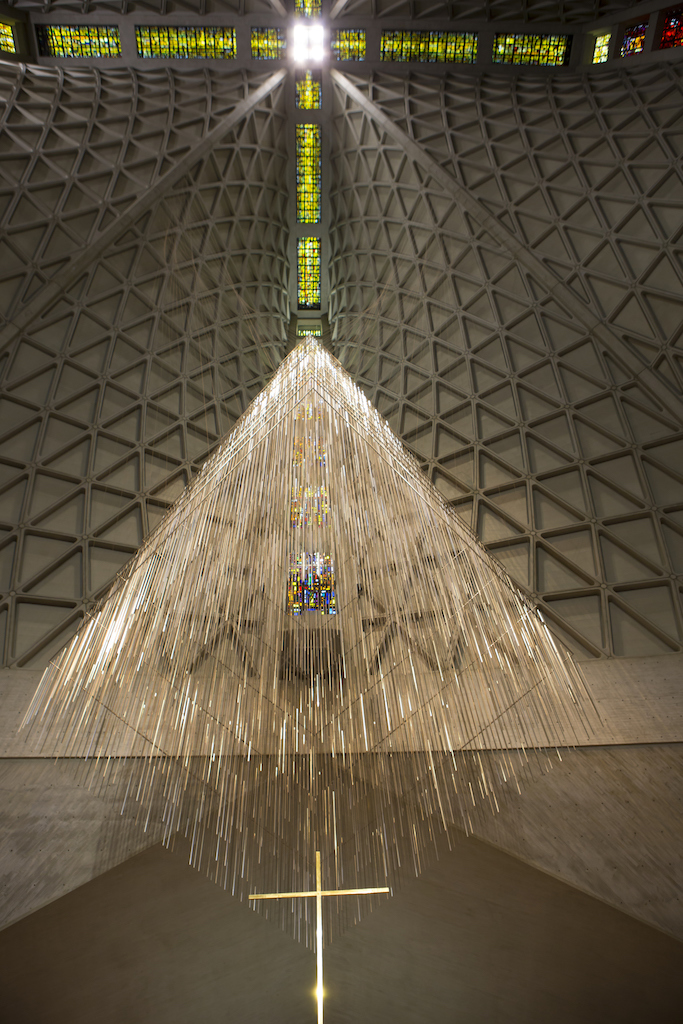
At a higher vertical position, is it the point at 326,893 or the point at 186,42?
the point at 186,42

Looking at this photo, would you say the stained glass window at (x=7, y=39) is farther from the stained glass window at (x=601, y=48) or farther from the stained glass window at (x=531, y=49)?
the stained glass window at (x=601, y=48)

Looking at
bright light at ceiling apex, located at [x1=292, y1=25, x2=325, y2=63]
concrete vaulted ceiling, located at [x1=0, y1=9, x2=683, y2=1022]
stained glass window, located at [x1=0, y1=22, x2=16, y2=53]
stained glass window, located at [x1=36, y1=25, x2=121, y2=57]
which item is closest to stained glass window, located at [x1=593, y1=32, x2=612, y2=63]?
concrete vaulted ceiling, located at [x1=0, y1=9, x2=683, y2=1022]

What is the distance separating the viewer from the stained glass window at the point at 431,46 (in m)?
19.7

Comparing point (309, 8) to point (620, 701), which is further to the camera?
point (309, 8)

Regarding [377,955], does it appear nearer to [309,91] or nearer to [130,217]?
[130,217]

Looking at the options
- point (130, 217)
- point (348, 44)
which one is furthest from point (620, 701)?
point (348, 44)

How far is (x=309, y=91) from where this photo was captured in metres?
21.3

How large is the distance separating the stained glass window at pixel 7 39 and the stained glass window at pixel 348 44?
36.2 ft

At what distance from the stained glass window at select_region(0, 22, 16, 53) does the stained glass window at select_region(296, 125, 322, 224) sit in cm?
1006

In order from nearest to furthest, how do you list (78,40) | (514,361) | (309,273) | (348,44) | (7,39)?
(514,361), (7,39), (78,40), (348,44), (309,273)

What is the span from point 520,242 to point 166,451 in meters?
12.6

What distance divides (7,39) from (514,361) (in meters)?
20.3

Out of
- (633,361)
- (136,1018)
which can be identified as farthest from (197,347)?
(136,1018)

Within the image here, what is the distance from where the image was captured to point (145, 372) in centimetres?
1692
